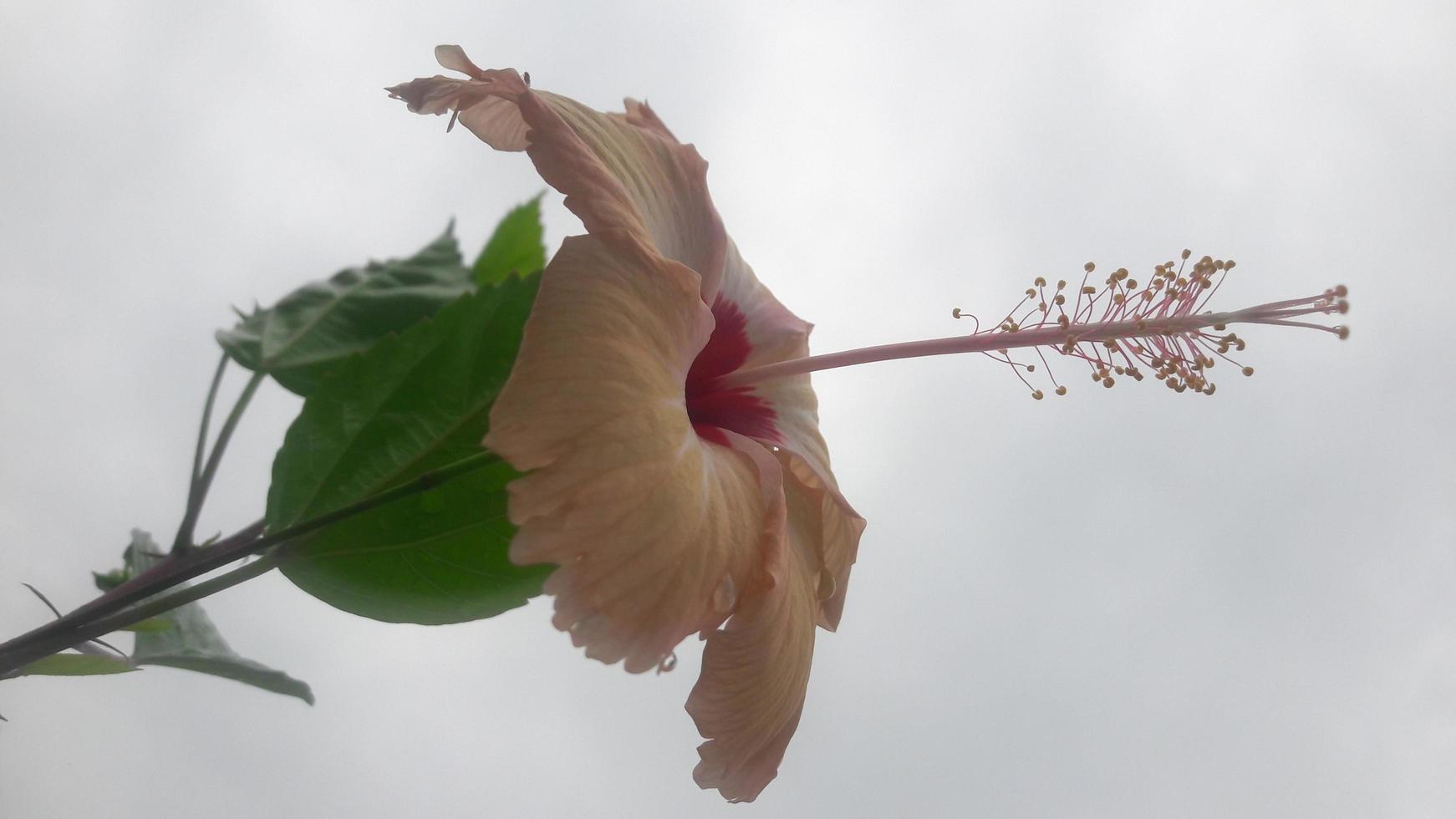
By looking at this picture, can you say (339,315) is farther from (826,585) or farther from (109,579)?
(826,585)

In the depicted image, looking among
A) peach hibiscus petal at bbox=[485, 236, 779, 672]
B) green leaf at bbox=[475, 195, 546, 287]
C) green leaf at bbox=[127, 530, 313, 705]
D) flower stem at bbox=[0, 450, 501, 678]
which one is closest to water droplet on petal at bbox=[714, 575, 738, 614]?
peach hibiscus petal at bbox=[485, 236, 779, 672]

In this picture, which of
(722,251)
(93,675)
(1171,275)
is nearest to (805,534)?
(722,251)

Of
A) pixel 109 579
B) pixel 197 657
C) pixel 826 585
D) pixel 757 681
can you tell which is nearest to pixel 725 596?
pixel 757 681

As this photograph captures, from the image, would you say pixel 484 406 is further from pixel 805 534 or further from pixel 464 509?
pixel 805 534

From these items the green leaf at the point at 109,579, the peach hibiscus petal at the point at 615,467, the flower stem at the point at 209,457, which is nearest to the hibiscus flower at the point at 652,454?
the peach hibiscus petal at the point at 615,467

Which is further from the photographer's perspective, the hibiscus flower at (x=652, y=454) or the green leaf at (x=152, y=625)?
the green leaf at (x=152, y=625)

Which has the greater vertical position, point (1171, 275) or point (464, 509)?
point (1171, 275)

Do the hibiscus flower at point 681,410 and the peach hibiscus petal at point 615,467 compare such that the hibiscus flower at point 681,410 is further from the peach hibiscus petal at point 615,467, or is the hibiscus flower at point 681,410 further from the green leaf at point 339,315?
the green leaf at point 339,315

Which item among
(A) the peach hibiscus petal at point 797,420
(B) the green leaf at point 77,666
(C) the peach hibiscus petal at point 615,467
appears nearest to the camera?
(C) the peach hibiscus petal at point 615,467
